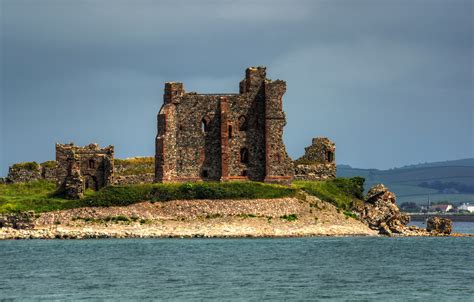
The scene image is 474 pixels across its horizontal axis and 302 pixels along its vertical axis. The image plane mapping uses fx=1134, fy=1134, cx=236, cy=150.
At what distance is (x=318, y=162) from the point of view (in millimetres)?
101875

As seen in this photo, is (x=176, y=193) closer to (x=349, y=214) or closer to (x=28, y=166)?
(x=349, y=214)

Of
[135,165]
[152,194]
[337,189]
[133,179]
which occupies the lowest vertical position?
[152,194]

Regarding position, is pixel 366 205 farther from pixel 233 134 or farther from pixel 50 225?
pixel 50 225

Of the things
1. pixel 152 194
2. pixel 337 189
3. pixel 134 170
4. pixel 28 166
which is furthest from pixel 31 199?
pixel 337 189

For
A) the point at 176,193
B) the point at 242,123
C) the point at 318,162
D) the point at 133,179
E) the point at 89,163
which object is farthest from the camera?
the point at 318,162

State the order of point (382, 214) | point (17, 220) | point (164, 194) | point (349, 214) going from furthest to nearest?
point (382, 214)
point (349, 214)
point (164, 194)
point (17, 220)

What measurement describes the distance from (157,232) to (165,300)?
38.2 m

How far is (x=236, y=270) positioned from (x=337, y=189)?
3808 centimetres

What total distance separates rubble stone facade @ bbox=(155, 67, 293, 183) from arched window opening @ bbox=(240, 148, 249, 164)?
84 millimetres

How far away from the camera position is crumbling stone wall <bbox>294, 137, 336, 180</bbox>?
99938mm

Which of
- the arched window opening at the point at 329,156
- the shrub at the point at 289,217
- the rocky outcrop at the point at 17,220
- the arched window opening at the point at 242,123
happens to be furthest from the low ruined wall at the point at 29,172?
the shrub at the point at 289,217

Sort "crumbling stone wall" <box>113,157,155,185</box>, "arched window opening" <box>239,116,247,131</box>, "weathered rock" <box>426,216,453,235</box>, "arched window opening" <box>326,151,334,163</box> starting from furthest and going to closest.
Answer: "arched window opening" <box>326,151,334,163</box>
"weathered rock" <box>426,216,453,235</box>
"crumbling stone wall" <box>113,157,155,185</box>
"arched window opening" <box>239,116,247,131</box>

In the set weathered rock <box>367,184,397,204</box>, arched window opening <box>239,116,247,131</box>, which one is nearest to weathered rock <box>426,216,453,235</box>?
weathered rock <box>367,184,397,204</box>

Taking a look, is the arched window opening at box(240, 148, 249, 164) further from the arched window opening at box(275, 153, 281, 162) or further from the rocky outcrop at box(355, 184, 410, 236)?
the rocky outcrop at box(355, 184, 410, 236)
